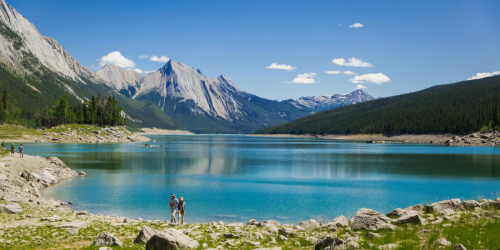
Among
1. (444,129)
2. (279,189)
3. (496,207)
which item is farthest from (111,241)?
(444,129)

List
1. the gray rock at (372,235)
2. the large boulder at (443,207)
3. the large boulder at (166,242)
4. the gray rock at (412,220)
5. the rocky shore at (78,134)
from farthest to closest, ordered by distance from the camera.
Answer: the rocky shore at (78,134)
the large boulder at (443,207)
the gray rock at (412,220)
the gray rock at (372,235)
the large boulder at (166,242)

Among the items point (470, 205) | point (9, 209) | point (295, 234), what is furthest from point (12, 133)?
point (470, 205)

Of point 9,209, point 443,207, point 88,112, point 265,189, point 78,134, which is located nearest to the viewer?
point 443,207

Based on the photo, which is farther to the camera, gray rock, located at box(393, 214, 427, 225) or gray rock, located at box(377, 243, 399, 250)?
gray rock, located at box(393, 214, 427, 225)

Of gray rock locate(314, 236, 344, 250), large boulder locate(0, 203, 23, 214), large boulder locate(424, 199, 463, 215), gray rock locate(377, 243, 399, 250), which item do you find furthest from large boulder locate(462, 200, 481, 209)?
large boulder locate(0, 203, 23, 214)

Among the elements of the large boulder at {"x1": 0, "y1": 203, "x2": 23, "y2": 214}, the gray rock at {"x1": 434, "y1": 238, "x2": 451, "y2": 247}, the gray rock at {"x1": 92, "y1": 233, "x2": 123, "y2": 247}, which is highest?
the gray rock at {"x1": 434, "y1": 238, "x2": 451, "y2": 247}

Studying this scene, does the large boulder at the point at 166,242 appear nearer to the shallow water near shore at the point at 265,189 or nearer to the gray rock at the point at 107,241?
the gray rock at the point at 107,241

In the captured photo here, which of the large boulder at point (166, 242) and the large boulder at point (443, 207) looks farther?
the large boulder at point (443, 207)

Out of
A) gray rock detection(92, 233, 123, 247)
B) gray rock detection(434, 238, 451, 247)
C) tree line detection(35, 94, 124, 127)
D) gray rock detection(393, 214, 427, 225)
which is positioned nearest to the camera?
gray rock detection(434, 238, 451, 247)

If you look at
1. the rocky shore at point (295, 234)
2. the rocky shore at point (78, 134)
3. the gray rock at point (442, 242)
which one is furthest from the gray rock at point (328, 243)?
the rocky shore at point (78, 134)

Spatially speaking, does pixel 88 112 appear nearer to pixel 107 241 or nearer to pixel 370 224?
pixel 107 241

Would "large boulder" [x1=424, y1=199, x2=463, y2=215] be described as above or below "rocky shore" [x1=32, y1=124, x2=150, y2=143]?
below

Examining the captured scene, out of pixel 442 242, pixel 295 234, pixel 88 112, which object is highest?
pixel 88 112

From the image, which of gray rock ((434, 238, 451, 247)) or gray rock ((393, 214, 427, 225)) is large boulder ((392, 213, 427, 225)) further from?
gray rock ((434, 238, 451, 247))
